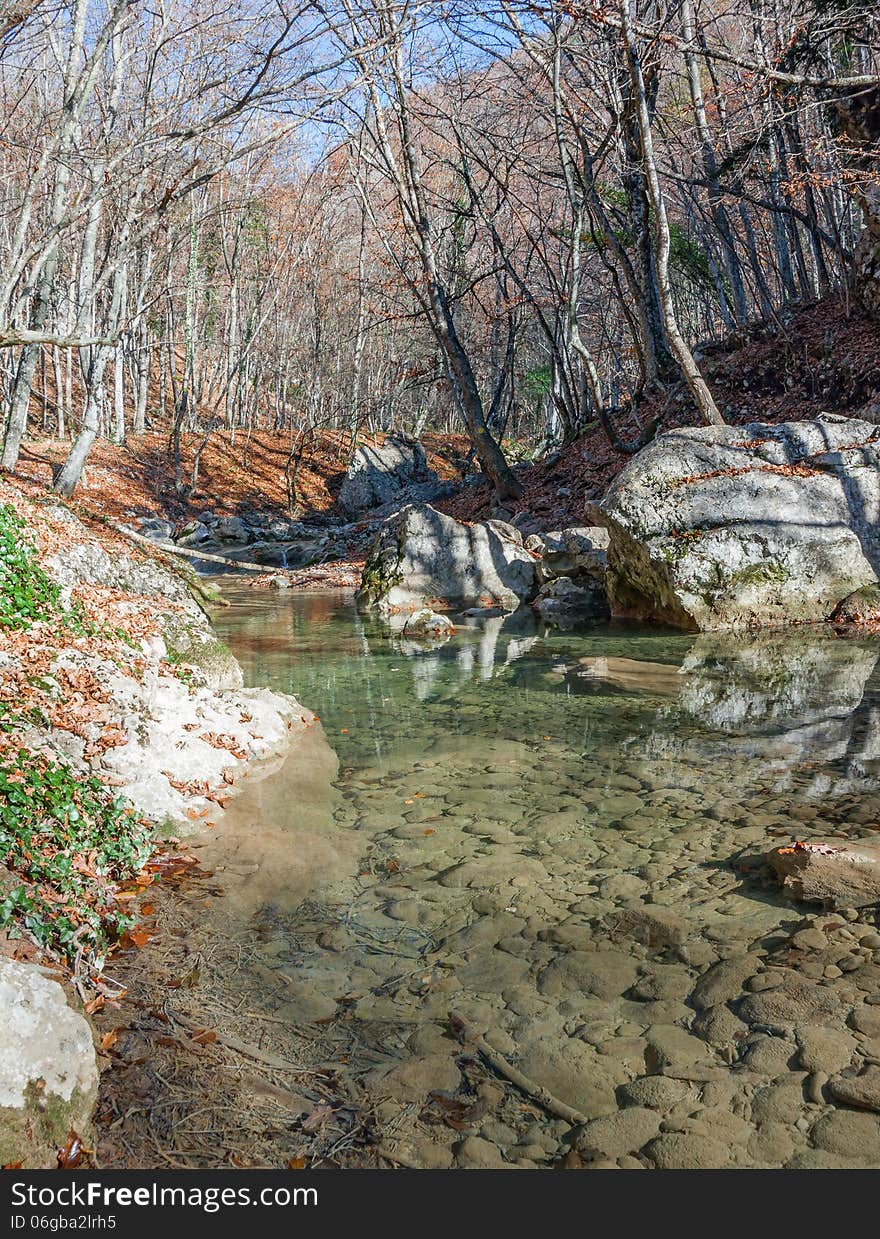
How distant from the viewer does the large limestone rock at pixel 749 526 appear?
36.5 feet

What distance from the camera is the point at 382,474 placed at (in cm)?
3148

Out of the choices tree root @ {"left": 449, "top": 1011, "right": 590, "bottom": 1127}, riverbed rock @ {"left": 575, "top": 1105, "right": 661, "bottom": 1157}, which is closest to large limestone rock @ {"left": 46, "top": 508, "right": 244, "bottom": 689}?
tree root @ {"left": 449, "top": 1011, "right": 590, "bottom": 1127}

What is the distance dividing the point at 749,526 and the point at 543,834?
25.4 feet

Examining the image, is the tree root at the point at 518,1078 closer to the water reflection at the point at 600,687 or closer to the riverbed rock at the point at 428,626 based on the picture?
the water reflection at the point at 600,687

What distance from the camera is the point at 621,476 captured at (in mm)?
11977

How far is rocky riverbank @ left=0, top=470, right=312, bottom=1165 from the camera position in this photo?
2643 mm

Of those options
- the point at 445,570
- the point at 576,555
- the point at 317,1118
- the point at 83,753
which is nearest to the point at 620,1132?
the point at 317,1118

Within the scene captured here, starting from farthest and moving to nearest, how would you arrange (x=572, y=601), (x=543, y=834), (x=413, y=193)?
1. (x=413, y=193)
2. (x=572, y=601)
3. (x=543, y=834)

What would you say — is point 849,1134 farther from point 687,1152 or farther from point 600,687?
point 600,687

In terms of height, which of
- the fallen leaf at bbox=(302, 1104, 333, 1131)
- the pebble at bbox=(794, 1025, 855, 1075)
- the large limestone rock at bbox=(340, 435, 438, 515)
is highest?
the large limestone rock at bbox=(340, 435, 438, 515)

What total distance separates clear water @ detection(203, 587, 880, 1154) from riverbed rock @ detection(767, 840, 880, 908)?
0.43ft

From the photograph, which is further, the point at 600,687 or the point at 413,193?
the point at 413,193

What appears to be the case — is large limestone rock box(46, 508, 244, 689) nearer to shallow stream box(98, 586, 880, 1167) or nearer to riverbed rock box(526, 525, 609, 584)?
shallow stream box(98, 586, 880, 1167)
